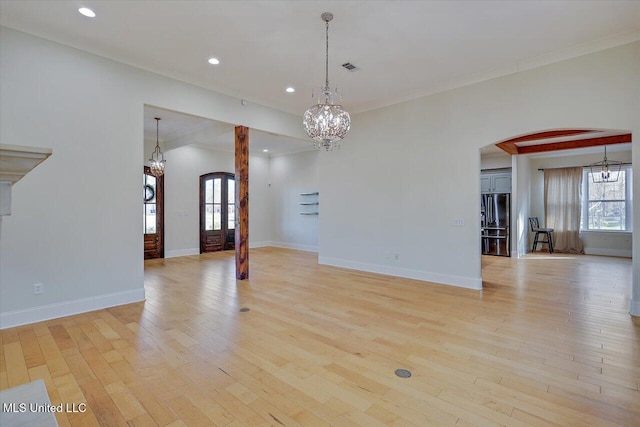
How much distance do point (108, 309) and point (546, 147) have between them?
10398mm

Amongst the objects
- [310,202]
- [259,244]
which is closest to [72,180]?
[310,202]

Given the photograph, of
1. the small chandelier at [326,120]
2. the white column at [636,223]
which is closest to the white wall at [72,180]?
the small chandelier at [326,120]

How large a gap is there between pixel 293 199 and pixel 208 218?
9.20ft

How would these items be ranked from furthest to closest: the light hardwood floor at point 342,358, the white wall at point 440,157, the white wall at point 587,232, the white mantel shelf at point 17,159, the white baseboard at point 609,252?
1. the white wall at point 587,232
2. the white baseboard at point 609,252
3. the white wall at point 440,157
4. the light hardwood floor at point 342,358
5. the white mantel shelf at point 17,159

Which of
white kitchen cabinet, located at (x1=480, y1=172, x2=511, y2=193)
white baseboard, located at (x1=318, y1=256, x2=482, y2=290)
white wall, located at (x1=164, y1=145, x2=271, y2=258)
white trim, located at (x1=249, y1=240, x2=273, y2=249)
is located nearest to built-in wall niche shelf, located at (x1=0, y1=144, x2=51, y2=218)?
white baseboard, located at (x1=318, y1=256, x2=482, y2=290)

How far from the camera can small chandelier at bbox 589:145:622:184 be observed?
28.8 feet

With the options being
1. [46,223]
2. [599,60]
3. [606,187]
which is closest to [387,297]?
[599,60]

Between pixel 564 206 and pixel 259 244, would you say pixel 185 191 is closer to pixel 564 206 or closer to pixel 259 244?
pixel 259 244

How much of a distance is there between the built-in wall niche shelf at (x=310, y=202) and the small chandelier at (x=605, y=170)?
322 inches

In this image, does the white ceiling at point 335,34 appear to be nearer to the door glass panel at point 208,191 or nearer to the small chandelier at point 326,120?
the small chandelier at point 326,120

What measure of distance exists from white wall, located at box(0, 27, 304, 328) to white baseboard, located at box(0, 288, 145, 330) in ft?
0.03

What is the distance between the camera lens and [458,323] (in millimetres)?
3699

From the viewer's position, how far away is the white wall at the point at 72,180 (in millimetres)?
3623

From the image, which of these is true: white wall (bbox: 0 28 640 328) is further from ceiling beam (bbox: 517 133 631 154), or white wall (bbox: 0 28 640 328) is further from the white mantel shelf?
ceiling beam (bbox: 517 133 631 154)
